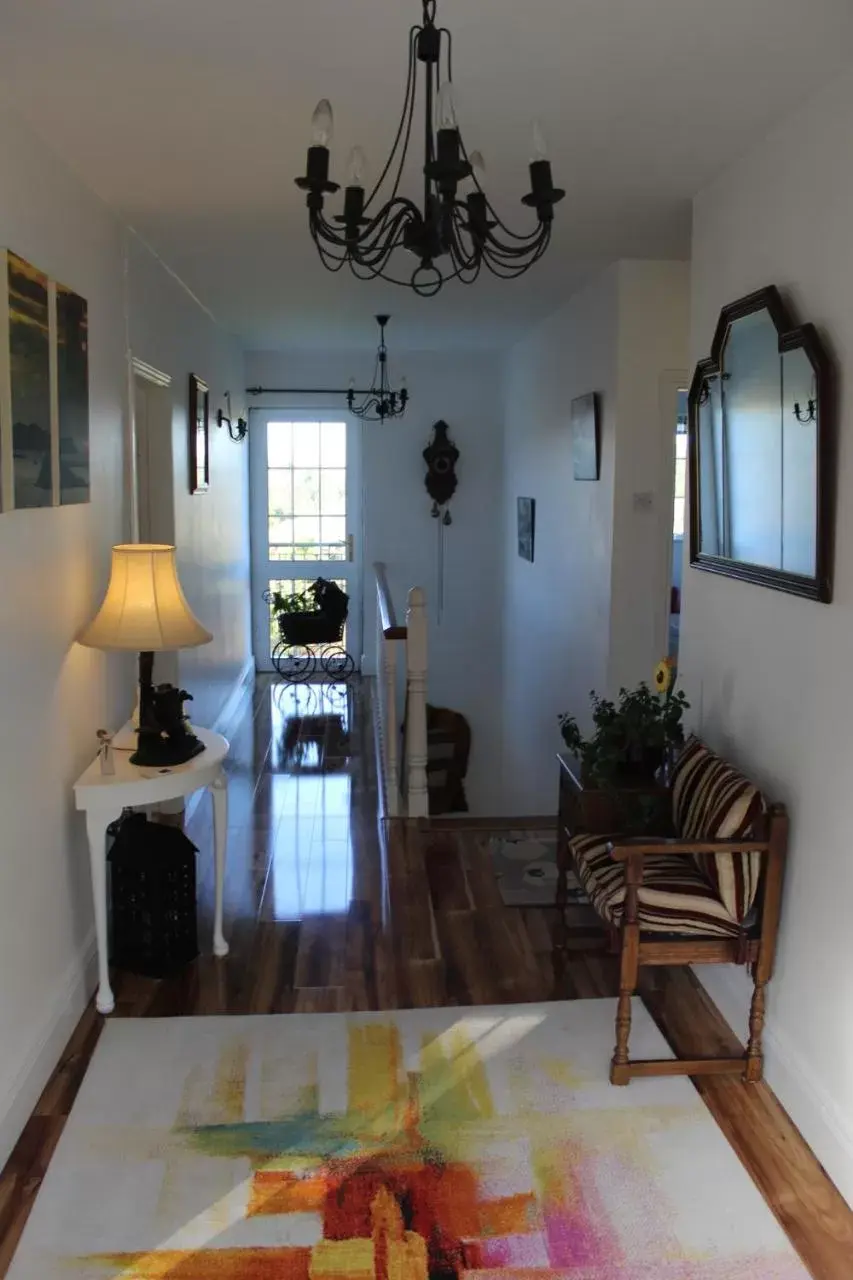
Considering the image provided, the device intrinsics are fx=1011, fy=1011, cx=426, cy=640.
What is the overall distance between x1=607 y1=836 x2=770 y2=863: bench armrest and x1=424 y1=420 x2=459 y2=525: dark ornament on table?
5599mm

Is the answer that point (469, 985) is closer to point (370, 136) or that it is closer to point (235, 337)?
point (370, 136)

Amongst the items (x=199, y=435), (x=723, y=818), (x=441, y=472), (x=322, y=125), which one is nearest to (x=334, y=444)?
(x=441, y=472)

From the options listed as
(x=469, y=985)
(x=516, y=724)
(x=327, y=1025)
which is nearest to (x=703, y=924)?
(x=469, y=985)

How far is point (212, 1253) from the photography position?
213cm

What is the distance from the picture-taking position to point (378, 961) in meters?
3.43

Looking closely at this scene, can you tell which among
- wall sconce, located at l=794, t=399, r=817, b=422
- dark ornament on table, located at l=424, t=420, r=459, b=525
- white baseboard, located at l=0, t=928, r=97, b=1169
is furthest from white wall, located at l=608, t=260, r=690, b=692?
dark ornament on table, located at l=424, t=420, r=459, b=525

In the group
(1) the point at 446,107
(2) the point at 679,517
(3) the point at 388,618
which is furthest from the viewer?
(2) the point at 679,517

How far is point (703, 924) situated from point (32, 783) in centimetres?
183

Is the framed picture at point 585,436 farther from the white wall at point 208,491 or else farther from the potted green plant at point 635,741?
the white wall at point 208,491

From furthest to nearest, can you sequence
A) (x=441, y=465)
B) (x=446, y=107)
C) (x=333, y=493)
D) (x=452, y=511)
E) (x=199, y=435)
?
(x=333, y=493) < (x=452, y=511) < (x=441, y=465) < (x=199, y=435) < (x=446, y=107)

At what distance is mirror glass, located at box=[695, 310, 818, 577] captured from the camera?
2.50 metres

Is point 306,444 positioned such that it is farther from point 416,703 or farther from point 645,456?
point 645,456

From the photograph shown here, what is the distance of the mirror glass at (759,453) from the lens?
250 cm

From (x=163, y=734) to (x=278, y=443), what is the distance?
206 inches
